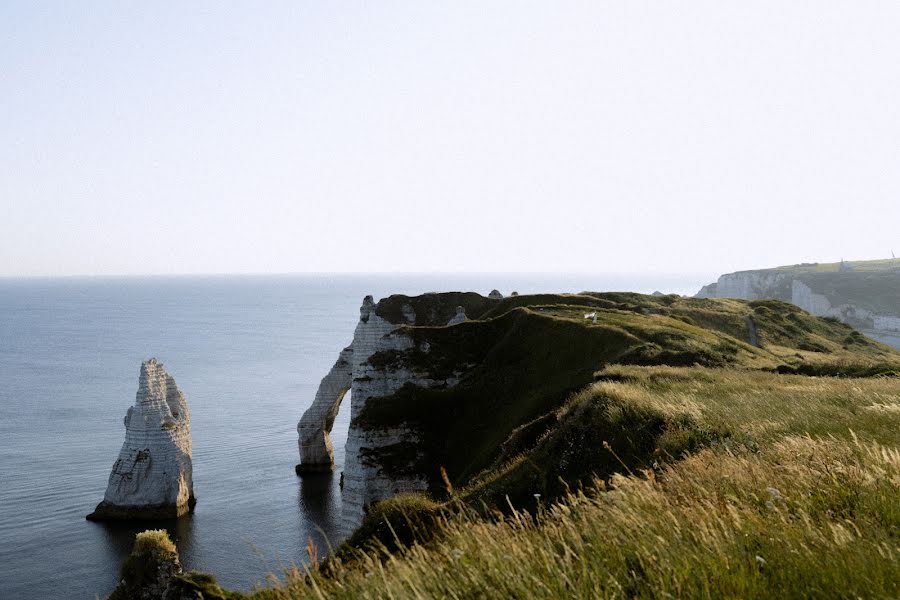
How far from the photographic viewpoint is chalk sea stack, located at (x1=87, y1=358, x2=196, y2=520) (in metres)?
55.2

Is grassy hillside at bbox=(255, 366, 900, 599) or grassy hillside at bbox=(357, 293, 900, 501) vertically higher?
grassy hillside at bbox=(255, 366, 900, 599)

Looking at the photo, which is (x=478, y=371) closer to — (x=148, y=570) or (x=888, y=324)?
(x=148, y=570)

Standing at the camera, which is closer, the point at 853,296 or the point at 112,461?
the point at 112,461

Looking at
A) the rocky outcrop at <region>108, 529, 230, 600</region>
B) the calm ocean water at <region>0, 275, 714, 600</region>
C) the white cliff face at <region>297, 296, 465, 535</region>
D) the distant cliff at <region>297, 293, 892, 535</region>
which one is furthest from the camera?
the white cliff face at <region>297, 296, 465, 535</region>

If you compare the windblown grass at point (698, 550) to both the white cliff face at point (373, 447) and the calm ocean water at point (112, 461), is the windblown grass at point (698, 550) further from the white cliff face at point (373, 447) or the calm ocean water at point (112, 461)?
the white cliff face at point (373, 447)

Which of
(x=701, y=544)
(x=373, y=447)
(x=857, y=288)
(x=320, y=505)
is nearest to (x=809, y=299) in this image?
(x=857, y=288)

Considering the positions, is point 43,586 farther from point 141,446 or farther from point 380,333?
point 380,333

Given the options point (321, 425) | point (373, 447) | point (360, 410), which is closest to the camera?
point (373, 447)

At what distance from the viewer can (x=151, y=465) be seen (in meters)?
56.6

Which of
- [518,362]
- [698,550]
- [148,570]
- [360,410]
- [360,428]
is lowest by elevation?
[360,428]

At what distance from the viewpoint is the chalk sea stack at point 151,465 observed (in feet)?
181

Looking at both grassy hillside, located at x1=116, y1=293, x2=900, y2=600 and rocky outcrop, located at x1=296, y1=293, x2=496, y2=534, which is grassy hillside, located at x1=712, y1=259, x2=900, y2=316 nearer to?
rocky outcrop, located at x1=296, y1=293, x2=496, y2=534

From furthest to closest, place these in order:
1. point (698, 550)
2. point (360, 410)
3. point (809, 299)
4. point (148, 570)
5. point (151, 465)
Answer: point (809, 299), point (151, 465), point (360, 410), point (148, 570), point (698, 550)

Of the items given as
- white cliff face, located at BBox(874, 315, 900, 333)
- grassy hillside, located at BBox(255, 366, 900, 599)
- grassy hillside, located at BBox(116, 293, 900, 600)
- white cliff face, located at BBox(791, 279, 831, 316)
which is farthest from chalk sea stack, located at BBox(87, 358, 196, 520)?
white cliff face, located at BBox(791, 279, 831, 316)
